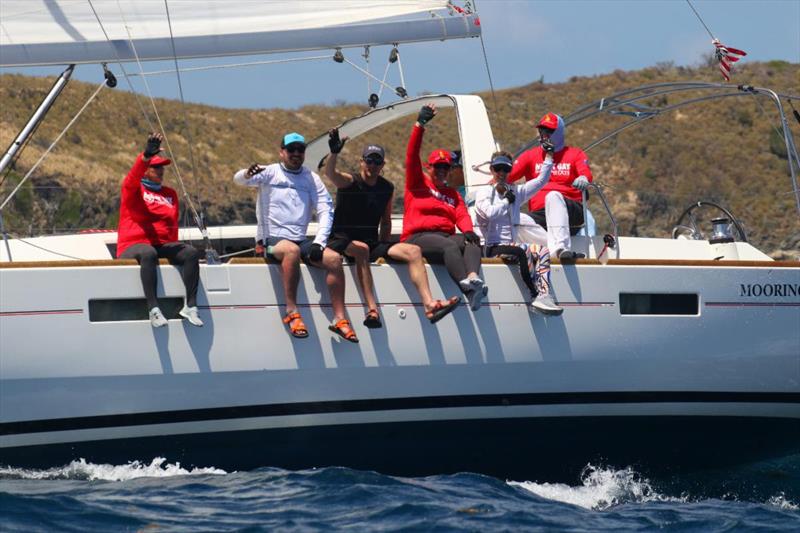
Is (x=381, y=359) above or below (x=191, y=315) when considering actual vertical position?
below

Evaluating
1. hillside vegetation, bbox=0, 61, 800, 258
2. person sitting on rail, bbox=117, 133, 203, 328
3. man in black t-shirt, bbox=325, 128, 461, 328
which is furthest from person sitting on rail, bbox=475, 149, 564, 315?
hillside vegetation, bbox=0, 61, 800, 258

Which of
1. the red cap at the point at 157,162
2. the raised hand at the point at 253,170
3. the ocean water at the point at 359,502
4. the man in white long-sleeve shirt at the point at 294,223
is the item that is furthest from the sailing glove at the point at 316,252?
the ocean water at the point at 359,502

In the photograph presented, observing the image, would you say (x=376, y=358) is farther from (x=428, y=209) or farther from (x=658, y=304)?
(x=658, y=304)

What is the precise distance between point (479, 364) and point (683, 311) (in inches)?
66.5

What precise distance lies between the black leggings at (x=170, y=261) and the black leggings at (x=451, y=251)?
1645mm

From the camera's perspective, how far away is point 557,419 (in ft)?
30.0

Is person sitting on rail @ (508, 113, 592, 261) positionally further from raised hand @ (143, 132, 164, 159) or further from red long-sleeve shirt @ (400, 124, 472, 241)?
raised hand @ (143, 132, 164, 159)

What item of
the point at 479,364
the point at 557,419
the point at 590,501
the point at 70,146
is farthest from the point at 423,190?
the point at 70,146

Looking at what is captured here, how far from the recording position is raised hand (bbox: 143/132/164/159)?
7.88 m

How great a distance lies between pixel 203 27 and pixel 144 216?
7.16 feet

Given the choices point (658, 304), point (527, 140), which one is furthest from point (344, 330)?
point (527, 140)

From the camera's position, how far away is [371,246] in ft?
29.3

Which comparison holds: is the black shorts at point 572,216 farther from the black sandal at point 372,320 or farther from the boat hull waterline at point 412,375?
the black sandal at point 372,320

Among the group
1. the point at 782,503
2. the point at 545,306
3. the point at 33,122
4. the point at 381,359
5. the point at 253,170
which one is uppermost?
the point at 33,122
